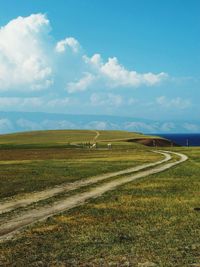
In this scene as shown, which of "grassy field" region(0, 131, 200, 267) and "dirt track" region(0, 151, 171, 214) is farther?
"dirt track" region(0, 151, 171, 214)

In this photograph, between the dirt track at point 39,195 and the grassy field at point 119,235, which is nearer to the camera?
the grassy field at point 119,235

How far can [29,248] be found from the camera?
659 inches

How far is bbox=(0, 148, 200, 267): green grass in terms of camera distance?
15141 mm

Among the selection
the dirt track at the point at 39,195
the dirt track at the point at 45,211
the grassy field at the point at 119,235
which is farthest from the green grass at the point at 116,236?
the dirt track at the point at 39,195

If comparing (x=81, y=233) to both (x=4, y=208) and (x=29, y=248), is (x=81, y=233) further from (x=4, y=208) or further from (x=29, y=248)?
(x=4, y=208)

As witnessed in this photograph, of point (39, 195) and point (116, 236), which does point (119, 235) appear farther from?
point (39, 195)

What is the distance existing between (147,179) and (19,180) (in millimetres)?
11848

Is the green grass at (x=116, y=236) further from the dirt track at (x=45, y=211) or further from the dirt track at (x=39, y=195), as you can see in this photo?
the dirt track at (x=39, y=195)

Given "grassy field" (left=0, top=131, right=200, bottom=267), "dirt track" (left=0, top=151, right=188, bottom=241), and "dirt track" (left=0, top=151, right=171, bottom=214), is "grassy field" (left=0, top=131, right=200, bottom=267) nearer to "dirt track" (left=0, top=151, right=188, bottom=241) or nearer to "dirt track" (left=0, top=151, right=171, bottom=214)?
"dirt track" (left=0, top=151, right=188, bottom=241)

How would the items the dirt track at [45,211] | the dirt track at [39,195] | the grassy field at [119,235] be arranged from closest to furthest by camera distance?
the grassy field at [119,235] < the dirt track at [45,211] < the dirt track at [39,195]

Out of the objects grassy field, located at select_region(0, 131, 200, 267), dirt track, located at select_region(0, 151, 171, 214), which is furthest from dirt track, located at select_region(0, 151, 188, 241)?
dirt track, located at select_region(0, 151, 171, 214)

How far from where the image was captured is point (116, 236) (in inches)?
723

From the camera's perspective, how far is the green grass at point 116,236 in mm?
15141

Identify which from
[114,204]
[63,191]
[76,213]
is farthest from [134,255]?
[63,191]
